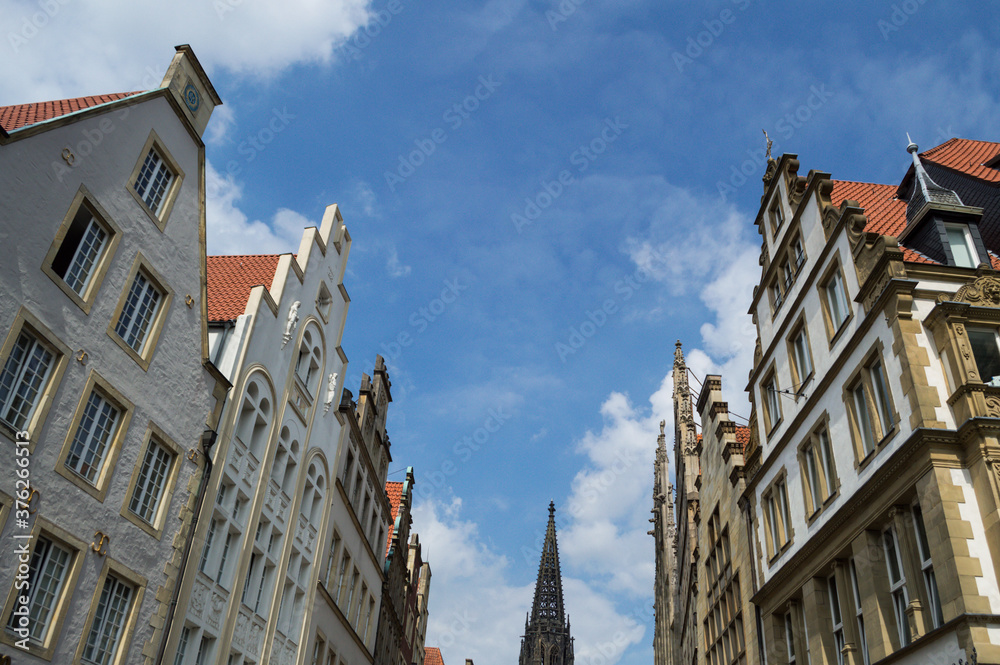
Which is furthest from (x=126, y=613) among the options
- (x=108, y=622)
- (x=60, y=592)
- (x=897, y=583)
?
(x=897, y=583)

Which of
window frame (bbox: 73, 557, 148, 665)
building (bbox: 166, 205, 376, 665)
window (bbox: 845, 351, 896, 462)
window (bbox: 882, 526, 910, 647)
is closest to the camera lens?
window frame (bbox: 73, 557, 148, 665)

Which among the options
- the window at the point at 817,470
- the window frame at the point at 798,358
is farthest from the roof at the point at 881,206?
the window at the point at 817,470

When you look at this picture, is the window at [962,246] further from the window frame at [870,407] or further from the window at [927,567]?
the window at [927,567]

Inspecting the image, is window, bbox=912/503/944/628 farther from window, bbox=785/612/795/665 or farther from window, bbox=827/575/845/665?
window, bbox=785/612/795/665

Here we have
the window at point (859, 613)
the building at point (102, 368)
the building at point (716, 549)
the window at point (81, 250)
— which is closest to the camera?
the building at point (102, 368)

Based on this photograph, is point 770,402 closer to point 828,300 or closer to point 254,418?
point 828,300

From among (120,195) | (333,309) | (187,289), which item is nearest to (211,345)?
(187,289)

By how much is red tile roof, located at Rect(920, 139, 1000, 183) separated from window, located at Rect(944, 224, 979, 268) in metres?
4.56

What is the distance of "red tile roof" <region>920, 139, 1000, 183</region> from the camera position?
23883 millimetres

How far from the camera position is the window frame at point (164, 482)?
17656 mm

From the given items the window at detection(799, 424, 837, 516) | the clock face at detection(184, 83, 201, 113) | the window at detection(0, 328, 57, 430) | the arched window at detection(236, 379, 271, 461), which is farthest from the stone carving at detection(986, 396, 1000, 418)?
the clock face at detection(184, 83, 201, 113)

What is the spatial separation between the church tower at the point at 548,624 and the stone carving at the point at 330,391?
110 m

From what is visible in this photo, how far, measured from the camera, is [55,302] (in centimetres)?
1578

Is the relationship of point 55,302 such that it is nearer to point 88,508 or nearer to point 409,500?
point 88,508
